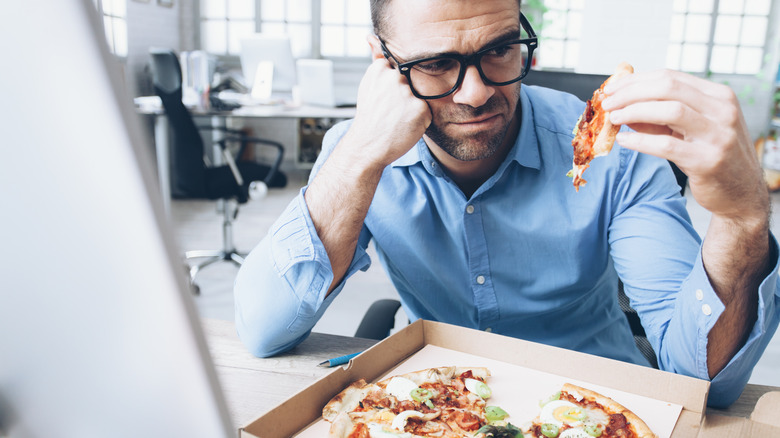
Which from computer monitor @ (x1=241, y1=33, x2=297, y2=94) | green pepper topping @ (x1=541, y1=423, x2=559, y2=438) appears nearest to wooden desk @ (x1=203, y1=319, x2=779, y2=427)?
green pepper topping @ (x1=541, y1=423, x2=559, y2=438)

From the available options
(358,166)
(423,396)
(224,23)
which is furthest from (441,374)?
(224,23)

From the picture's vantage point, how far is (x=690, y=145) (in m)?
0.80

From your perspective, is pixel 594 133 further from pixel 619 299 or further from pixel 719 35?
pixel 719 35

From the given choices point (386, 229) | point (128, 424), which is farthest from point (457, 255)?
point (128, 424)

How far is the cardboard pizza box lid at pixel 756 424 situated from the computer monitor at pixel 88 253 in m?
0.74

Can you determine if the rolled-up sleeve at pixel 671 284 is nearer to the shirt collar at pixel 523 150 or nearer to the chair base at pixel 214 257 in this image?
the shirt collar at pixel 523 150

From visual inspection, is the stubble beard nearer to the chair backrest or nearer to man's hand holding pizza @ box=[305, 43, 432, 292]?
A: man's hand holding pizza @ box=[305, 43, 432, 292]

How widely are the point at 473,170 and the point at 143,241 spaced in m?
1.14

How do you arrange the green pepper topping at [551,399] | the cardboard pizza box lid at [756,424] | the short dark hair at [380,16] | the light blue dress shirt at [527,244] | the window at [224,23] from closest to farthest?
the cardboard pizza box lid at [756,424] → the green pepper topping at [551,399] → the light blue dress shirt at [527,244] → the short dark hair at [380,16] → the window at [224,23]

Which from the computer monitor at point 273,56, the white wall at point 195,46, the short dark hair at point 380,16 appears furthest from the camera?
the white wall at point 195,46

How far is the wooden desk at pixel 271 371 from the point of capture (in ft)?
2.84

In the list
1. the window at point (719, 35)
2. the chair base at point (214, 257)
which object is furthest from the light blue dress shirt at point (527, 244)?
the window at point (719, 35)

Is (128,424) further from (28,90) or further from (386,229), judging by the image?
(386,229)

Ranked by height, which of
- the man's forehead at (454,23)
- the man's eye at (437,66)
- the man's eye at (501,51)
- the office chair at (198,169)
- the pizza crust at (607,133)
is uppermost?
the man's forehead at (454,23)
